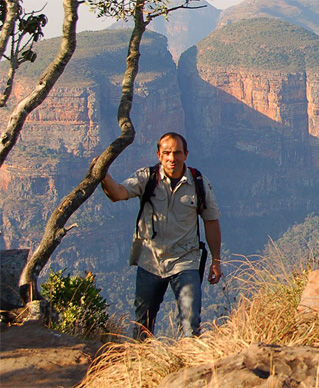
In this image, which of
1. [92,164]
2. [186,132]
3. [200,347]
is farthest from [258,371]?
[186,132]

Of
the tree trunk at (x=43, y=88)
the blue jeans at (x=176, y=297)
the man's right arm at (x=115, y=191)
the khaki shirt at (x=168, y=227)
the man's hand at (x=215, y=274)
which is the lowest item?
the blue jeans at (x=176, y=297)

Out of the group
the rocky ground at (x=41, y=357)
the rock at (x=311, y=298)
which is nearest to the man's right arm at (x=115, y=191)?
the rocky ground at (x=41, y=357)

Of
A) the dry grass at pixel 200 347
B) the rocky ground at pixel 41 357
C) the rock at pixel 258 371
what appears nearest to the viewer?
the rock at pixel 258 371

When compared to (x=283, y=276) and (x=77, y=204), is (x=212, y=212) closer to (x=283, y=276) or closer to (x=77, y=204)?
(x=283, y=276)

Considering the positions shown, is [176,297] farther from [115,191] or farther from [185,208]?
[115,191]

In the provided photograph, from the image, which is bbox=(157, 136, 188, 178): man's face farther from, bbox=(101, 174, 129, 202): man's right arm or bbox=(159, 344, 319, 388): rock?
bbox=(159, 344, 319, 388): rock

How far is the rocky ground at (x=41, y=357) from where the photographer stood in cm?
364

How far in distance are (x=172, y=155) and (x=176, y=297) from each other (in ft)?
3.17

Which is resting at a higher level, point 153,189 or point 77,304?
point 153,189

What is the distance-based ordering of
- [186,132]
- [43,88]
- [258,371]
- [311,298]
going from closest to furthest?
[258,371] → [311,298] → [43,88] → [186,132]

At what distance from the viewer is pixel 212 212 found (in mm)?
4605

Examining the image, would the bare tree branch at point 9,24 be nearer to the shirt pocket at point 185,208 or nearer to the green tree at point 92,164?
the green tree at point 92,164

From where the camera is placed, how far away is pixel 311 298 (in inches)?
147

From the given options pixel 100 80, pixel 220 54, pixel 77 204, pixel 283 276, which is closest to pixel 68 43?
pixel 77 204
